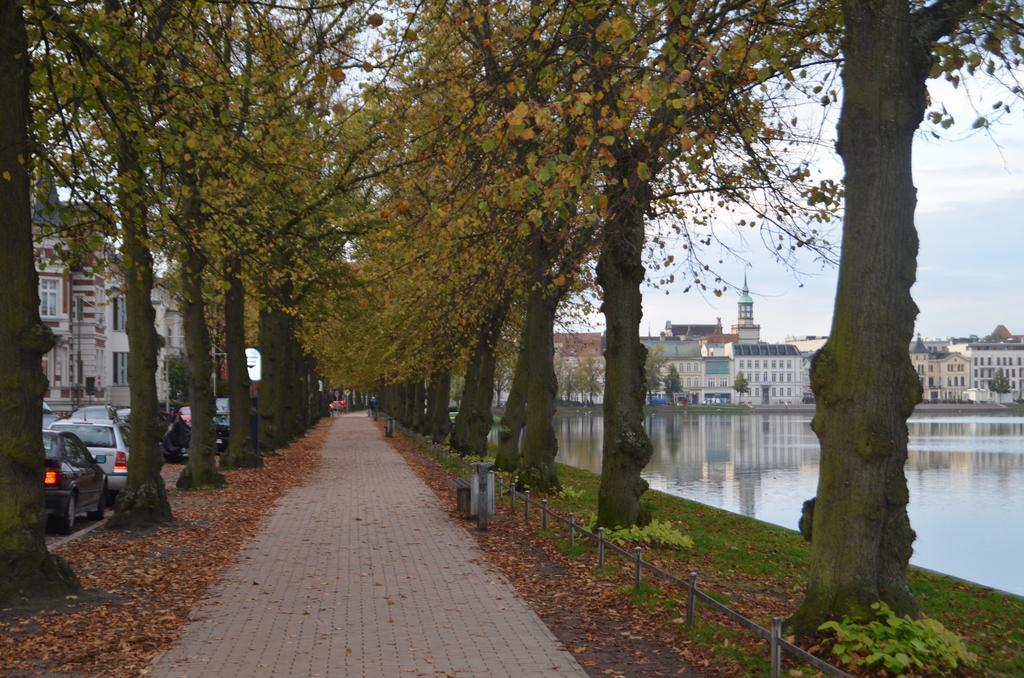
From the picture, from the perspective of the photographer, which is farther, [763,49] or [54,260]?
[54,260]

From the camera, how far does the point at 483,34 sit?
19.2m

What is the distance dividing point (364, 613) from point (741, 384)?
185 meters

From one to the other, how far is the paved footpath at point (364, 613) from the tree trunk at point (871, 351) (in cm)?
208

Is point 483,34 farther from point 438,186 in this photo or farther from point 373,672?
point 373,672

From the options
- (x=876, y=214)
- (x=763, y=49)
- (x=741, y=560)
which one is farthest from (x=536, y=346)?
(x=876, y=214)

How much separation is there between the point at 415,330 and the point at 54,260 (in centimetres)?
1644

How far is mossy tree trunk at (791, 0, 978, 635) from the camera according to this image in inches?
315

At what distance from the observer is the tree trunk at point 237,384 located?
27.5 meters

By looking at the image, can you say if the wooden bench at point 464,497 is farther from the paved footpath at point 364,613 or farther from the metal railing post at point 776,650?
the metal railing post at point 776,650

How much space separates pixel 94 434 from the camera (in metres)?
21.3

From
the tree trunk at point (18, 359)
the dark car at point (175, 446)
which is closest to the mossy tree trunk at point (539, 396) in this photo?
the tree trunk at point (18, 359)

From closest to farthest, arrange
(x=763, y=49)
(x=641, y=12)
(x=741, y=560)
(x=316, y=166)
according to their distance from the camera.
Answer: (x=763, y=49)
(x=641, y=12)
(x=741, y=560)
(x=316, y=166)

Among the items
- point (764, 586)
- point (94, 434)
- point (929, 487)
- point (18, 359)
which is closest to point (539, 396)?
point (94, 434)

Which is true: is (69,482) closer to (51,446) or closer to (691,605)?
(51,446)
